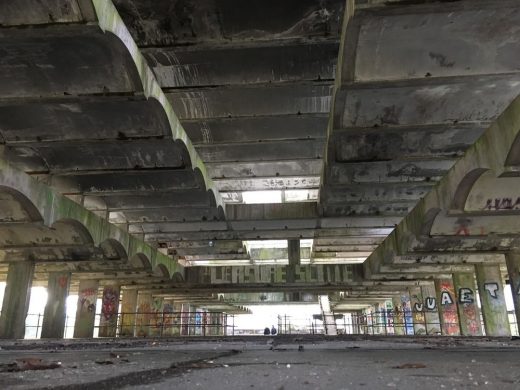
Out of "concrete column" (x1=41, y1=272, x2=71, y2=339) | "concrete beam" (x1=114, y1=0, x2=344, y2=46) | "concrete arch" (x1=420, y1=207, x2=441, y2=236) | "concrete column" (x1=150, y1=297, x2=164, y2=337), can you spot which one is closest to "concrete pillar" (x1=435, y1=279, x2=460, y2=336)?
"concrete arch" (x1=420, y1=207, x2=441, y2=236)

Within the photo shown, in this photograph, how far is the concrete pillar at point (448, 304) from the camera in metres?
24.6

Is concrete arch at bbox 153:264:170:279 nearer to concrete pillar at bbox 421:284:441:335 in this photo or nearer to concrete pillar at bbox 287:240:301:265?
concrete pillar at bbox 287:240:301:265

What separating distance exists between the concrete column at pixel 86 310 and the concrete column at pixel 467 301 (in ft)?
63.7

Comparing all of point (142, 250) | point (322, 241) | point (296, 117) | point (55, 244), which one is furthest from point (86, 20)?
point (322, 241)

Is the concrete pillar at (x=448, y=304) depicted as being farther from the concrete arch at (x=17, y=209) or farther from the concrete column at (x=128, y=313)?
the concrete arch at (x=17, y=209)

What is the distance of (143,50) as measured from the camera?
9.93 metres

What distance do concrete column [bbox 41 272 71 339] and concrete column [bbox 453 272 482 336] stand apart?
19.6 meters

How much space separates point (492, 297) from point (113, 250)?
1696 centimetres

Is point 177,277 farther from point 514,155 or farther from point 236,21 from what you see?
point 514,155

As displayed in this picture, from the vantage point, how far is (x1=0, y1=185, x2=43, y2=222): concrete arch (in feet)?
37.9

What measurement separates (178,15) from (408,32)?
14.9 feet

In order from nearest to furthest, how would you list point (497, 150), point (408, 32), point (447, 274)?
point (408, 32)
point (497, 150)
point (447, 274)

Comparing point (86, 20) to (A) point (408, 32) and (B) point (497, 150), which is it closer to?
(A) point (408, 32)

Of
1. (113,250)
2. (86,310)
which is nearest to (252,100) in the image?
(113,250)
